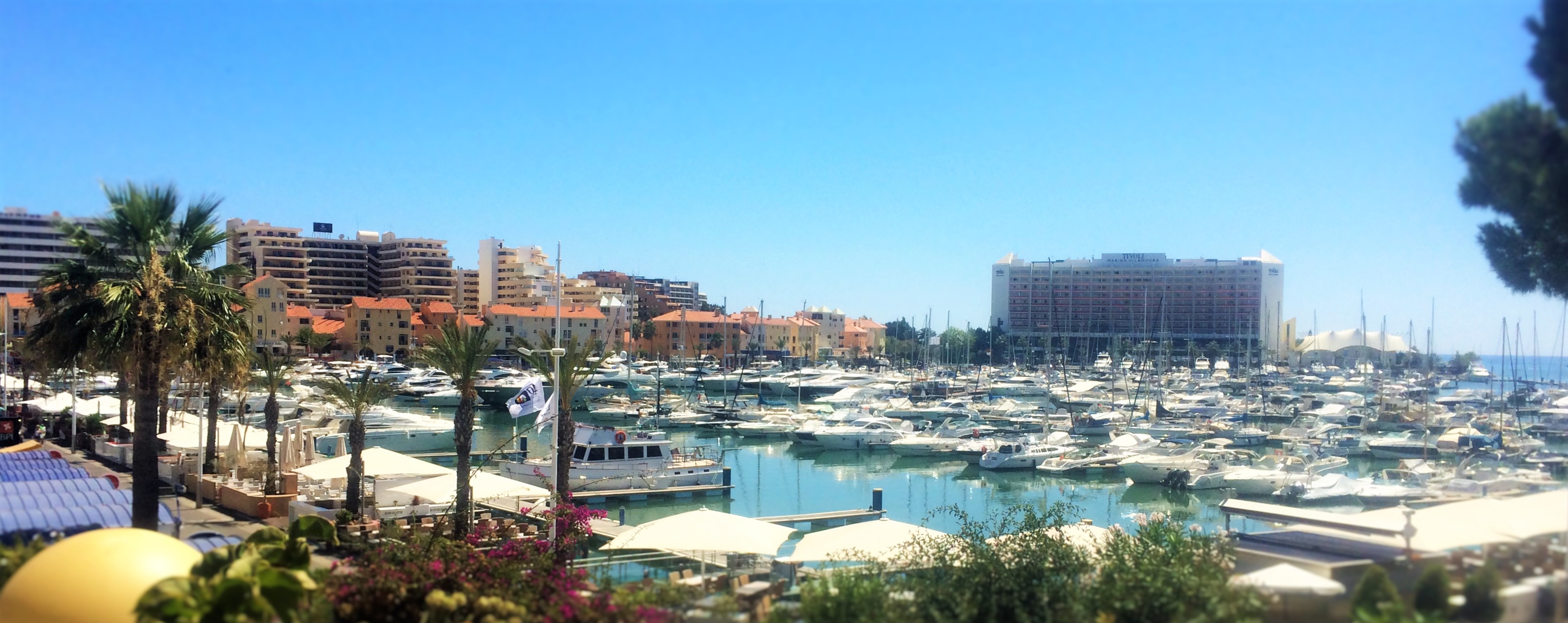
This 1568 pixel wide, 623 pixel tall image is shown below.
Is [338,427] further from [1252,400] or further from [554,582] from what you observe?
[1252,400]

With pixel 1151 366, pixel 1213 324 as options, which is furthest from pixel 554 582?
pixel 1213 324

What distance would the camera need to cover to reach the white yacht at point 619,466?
3844 centimetres

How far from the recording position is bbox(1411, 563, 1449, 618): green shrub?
397 inches

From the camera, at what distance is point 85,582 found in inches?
371

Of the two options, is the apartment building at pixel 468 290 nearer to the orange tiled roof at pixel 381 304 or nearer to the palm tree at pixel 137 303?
the orange tiled roof at pixel 381 304

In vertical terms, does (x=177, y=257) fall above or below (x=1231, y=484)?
above

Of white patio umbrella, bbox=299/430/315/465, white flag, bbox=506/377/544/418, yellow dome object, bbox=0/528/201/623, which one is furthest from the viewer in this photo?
white patio umbrella, bbox=299/430/315/465

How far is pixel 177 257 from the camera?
1675cm

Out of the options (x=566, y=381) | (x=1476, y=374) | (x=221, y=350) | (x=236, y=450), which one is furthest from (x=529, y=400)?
(x=1476, y=374)

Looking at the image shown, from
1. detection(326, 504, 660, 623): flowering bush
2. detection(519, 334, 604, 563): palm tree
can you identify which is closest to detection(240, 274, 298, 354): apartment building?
detection(519, 334, 604, 563): palm tree

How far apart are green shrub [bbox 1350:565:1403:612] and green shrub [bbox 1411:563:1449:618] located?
0.65 feet

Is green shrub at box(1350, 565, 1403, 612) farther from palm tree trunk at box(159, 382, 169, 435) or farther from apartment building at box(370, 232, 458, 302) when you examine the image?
apartment building at box(370, 232, 458, 302)

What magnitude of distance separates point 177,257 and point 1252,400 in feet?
250

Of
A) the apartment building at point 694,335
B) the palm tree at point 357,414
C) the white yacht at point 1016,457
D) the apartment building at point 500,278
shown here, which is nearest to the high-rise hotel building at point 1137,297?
the apartment building at point 694,335
